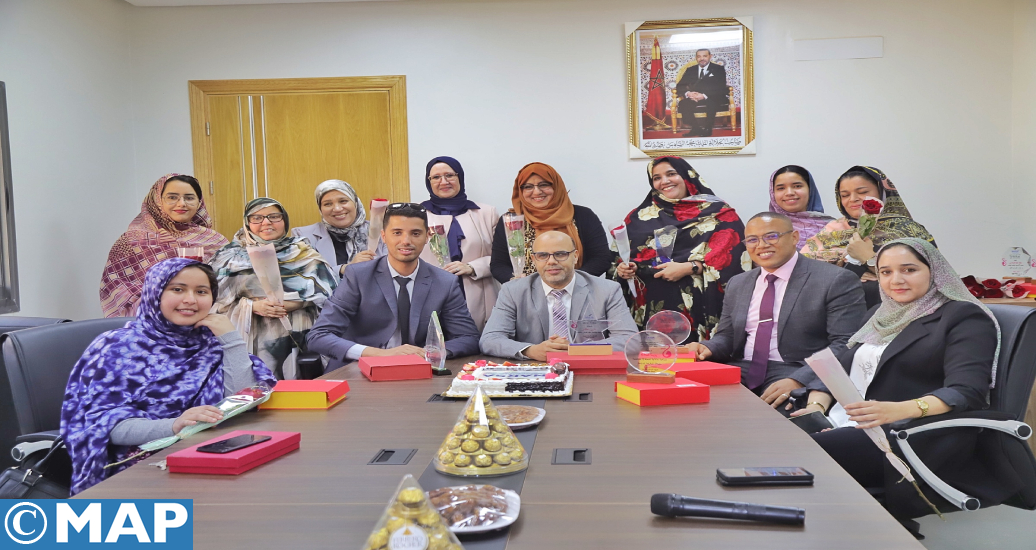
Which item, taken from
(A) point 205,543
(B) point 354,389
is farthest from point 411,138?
(A) point 205,543

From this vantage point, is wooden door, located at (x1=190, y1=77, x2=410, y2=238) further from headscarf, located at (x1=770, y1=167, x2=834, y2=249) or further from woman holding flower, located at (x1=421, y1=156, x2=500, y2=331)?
headscarf, located at (x1=770, y1=167, x2=834, y2=249)

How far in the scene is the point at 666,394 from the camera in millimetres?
2131

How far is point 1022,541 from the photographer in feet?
9.63

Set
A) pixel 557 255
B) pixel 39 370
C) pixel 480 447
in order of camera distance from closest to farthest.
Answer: pixel 480 447 → pixel 39 370 → pixel 557 255

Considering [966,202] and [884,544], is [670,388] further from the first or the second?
[966,202]

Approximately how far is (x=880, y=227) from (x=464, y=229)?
2266mm

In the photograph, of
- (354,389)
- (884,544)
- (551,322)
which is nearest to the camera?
(884,544)

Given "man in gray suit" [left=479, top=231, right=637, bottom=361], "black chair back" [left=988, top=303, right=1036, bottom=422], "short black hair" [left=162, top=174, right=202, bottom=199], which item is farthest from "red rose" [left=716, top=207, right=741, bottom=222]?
"short black hair" [left=162, top=174, right=202, bottom=199]

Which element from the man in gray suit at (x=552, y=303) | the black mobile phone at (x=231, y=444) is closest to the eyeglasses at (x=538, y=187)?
the man in gray suit at (x=552, y=303)

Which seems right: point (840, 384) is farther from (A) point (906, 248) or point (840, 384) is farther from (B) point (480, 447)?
(B) point (480, 447)

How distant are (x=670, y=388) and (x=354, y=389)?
1039mm

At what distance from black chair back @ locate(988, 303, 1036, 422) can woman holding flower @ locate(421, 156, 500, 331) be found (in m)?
2.61

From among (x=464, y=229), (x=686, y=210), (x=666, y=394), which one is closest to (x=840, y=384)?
(x=666, y=394)

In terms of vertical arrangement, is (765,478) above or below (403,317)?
below
